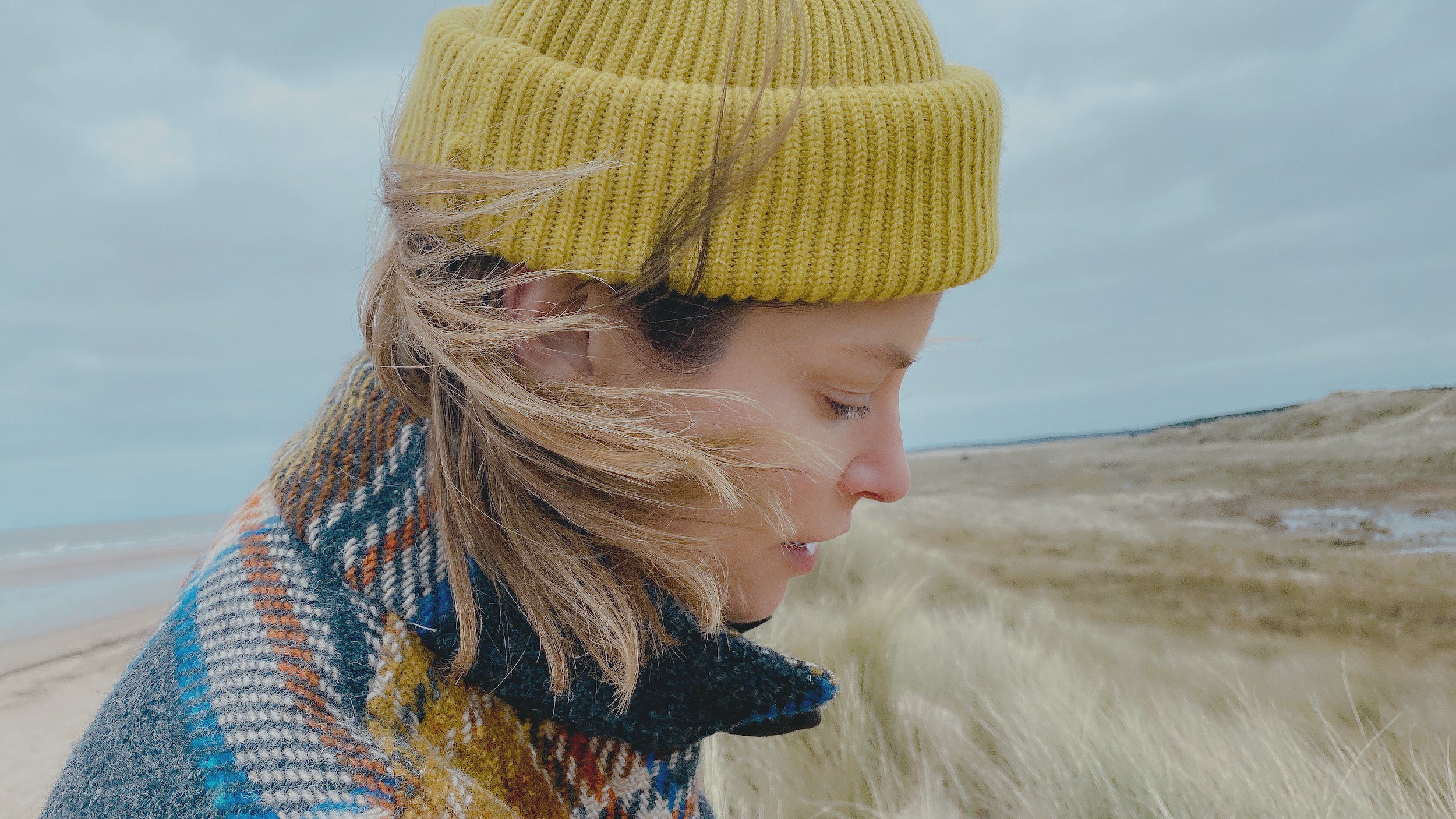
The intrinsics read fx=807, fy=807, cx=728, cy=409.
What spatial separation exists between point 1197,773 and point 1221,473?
313 centimetres

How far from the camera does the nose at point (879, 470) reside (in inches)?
50.1

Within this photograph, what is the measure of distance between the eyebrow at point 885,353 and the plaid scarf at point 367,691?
48cm

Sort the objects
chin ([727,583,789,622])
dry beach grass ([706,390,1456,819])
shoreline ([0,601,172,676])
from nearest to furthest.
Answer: chin ([727,583,789,622]) < dry beach grass ([706,390,1456,819]) < shoreline ([0,601,172,676])

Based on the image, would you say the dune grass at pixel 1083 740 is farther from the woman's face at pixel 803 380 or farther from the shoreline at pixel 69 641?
the shoreline at pixel 69 641

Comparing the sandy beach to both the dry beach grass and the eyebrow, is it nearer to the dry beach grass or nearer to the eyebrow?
the dry beach grass

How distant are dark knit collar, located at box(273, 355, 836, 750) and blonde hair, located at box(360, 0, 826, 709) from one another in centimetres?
3

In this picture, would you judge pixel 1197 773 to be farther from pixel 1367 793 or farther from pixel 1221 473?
pixel 1221 473

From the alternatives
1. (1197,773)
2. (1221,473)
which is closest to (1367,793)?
(1197,773)

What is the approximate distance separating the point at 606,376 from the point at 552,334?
0.35 feet

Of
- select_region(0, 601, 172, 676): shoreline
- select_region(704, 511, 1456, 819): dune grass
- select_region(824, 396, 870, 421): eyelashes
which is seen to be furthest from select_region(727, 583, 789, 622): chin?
select_region(0, 601, 172, 676): shoreline

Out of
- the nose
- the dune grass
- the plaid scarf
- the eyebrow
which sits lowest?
the dune grass

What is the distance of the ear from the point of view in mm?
1212

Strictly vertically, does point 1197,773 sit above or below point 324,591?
below

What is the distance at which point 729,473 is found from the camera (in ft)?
3.84
